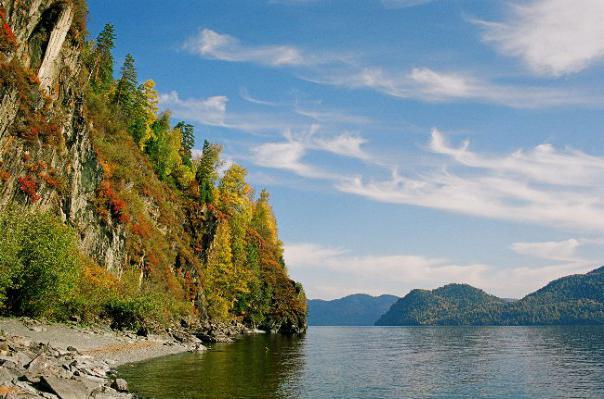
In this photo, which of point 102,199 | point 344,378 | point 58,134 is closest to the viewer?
point 344,378

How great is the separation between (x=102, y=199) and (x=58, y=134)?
10955 mm

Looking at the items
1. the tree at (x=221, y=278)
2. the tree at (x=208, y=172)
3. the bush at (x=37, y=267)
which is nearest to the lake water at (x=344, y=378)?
the bush at (x=37, y=267)

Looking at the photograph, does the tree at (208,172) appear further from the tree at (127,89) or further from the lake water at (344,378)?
the lake water at (344,378)

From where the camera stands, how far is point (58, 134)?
1993 inches

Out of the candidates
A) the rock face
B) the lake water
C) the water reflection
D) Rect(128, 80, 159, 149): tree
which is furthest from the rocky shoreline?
Rect(128, 80, 159, 149): tree

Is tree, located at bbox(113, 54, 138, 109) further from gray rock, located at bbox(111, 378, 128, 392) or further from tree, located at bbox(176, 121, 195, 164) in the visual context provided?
gray rock, located at bbox(111, 378, 128, 392)

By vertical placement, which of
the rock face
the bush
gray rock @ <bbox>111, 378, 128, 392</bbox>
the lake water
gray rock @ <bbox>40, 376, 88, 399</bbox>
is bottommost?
the lake water

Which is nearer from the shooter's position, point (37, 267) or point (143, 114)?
point (37, 267)

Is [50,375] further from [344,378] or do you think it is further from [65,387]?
[344,378]

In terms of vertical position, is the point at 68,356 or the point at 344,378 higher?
the point at 68,356

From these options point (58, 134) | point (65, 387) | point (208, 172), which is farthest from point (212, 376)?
point (208, 172)

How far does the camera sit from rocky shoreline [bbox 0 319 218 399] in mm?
19375

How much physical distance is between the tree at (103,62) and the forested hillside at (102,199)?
23 centimetres

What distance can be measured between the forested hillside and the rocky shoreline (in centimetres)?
311
